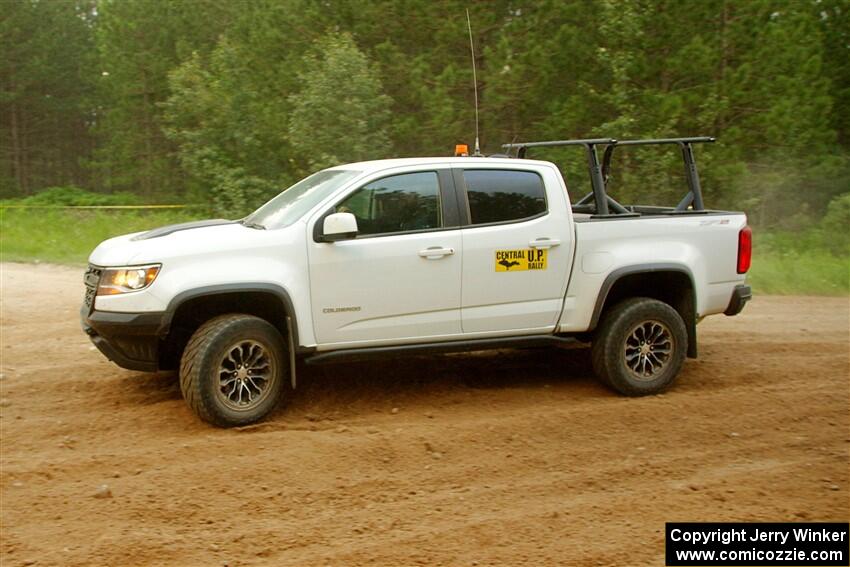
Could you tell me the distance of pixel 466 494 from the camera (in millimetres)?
5250

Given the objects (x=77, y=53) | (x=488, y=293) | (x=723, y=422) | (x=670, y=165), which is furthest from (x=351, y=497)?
(x=77, y=53)

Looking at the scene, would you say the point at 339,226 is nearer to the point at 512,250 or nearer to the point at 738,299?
the point at 512,250

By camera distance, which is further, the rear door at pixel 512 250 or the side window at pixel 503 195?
the side window at pixel 503 195

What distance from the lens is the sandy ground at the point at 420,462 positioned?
464 cm

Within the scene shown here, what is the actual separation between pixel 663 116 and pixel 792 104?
2.88 meters

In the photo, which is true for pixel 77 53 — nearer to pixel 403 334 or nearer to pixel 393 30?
pixel 393 30

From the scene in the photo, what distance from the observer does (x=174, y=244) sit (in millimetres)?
6188

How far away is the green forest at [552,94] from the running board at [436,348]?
481 inches

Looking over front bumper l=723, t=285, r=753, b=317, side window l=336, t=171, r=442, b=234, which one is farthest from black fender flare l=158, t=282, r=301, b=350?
front bumper l=723, t=285, r=753, b=317

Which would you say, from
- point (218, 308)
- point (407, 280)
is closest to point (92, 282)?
point (218, 308)

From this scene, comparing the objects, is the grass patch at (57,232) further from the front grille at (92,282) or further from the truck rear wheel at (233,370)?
the truck rear wheel at (233,370)

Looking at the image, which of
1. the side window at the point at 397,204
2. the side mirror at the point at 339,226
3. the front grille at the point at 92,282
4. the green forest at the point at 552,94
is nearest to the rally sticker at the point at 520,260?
the side window at the point at 397,204

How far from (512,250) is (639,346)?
4.40ft

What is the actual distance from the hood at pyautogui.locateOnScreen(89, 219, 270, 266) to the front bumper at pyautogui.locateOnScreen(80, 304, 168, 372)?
0.37 meters
